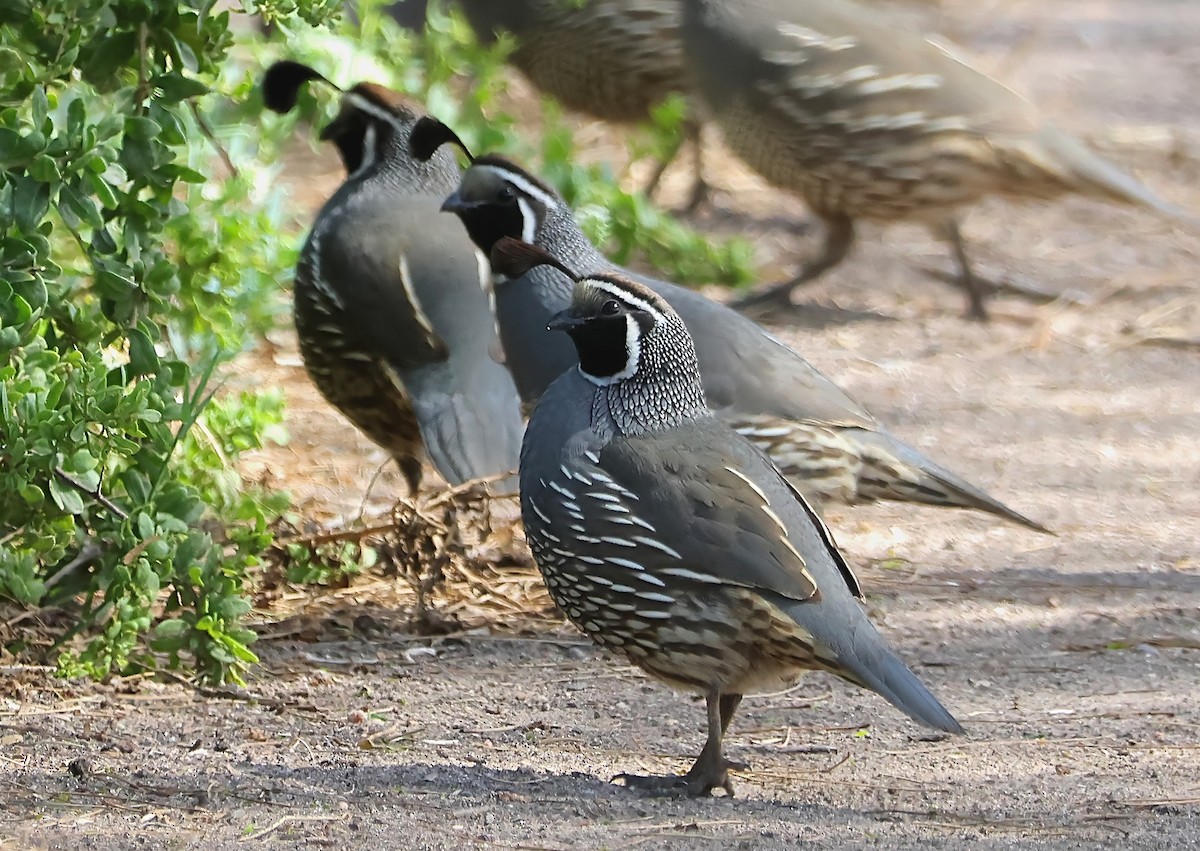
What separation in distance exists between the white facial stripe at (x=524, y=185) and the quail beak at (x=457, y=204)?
0.09 m

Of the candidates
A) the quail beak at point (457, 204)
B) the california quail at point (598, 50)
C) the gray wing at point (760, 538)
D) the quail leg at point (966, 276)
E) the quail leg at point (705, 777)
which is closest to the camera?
the gray wing at point (760, 538)

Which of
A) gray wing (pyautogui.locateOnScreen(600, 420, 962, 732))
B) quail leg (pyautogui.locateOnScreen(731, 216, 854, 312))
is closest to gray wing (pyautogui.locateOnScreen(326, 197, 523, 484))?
gray wing (pyautogui.locateOnScreen(600, 420, 962, 732))

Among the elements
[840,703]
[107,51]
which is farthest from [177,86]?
[840,703]

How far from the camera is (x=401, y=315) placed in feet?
14.6

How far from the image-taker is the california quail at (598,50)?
292 inches

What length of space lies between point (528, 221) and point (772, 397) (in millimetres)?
827

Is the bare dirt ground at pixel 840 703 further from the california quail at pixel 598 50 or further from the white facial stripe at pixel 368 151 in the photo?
the california quail at pixel 598 50

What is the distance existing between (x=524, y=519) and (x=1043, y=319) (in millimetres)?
3903

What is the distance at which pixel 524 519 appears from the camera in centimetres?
349

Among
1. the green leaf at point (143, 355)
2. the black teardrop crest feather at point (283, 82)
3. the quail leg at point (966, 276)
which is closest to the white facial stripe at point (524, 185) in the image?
the black teardrop crest feather at point (283, 82)

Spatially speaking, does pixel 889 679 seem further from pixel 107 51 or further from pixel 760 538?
pixel 107 51

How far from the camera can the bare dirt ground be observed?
3008 mm

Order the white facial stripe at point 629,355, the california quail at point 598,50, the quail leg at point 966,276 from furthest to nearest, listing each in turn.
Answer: the california quail at point 598,50, the quail leg at point 966,276, the white facial stripe at point 629,355

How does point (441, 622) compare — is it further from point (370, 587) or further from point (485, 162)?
point (485, 162)
